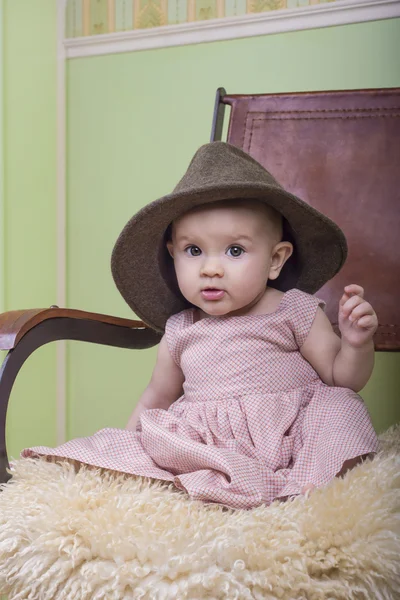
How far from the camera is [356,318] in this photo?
0.93m

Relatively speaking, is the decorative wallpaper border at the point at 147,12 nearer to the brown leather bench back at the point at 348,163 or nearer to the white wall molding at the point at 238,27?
the white wall molding at the point at 238,27

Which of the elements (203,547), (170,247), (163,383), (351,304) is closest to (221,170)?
(170,247)

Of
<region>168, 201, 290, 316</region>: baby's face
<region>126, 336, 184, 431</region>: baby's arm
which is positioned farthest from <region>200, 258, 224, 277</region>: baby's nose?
<region>126, 336, 184, 431</region>: baby's arm

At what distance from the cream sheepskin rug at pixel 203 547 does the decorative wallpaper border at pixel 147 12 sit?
132 centimetres

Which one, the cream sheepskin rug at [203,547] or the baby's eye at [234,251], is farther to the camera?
the baby's eye at [234,251]

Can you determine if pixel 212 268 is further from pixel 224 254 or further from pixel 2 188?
pixel 2 188

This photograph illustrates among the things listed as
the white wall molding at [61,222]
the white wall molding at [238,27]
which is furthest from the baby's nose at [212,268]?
the white wall molding at [61,222]

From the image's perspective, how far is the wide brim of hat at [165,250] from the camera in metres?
1.00

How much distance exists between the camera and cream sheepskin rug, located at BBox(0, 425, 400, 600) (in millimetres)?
630

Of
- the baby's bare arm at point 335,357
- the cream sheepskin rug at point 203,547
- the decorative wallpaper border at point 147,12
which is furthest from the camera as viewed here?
the decorative wallpaper border at point 147,12

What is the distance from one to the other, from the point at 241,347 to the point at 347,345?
160mm

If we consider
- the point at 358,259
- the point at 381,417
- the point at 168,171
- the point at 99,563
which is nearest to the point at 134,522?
the point at 99,563

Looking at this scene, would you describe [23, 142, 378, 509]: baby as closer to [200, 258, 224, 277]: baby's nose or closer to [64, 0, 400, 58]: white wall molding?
[200, 258, 224, 277]: baby's nose

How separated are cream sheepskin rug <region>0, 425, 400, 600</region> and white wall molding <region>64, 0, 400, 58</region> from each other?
119cm
